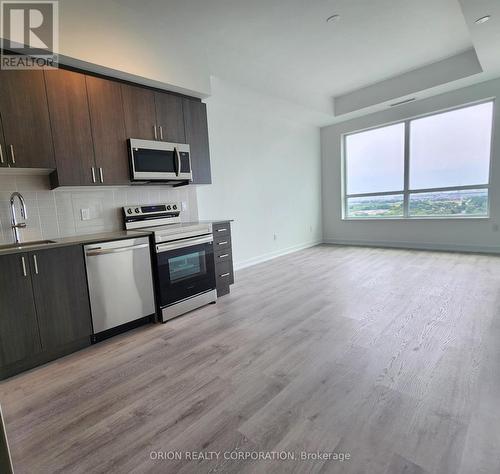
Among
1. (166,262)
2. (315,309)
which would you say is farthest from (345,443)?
(166,262)

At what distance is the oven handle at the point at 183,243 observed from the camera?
277cm

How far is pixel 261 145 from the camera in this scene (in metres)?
5.24

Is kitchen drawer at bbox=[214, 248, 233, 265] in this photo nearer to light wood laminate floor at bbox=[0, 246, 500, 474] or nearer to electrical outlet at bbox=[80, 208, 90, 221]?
light wood laminate floor at bbox=[0, 246, 500, 474]

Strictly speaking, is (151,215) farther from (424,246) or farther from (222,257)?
(424,246)

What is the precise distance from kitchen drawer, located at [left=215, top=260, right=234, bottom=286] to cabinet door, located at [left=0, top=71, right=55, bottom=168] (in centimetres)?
199

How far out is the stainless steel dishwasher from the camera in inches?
94.6

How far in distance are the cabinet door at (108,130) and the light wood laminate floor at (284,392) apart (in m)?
1.59

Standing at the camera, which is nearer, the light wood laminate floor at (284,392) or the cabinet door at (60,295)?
the light wood laminate floor at (284,392)

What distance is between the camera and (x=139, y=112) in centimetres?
291

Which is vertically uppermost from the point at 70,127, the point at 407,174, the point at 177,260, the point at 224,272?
the point at 70,127

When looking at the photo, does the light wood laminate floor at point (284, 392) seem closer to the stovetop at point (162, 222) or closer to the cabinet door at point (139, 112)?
the stovetop at point (162, 222)

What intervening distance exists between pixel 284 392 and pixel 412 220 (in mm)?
5071

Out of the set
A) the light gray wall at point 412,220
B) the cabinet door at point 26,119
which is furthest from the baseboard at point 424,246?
the cabinet door at point 26,119

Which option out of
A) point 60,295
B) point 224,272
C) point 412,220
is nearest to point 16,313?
point 60,295
